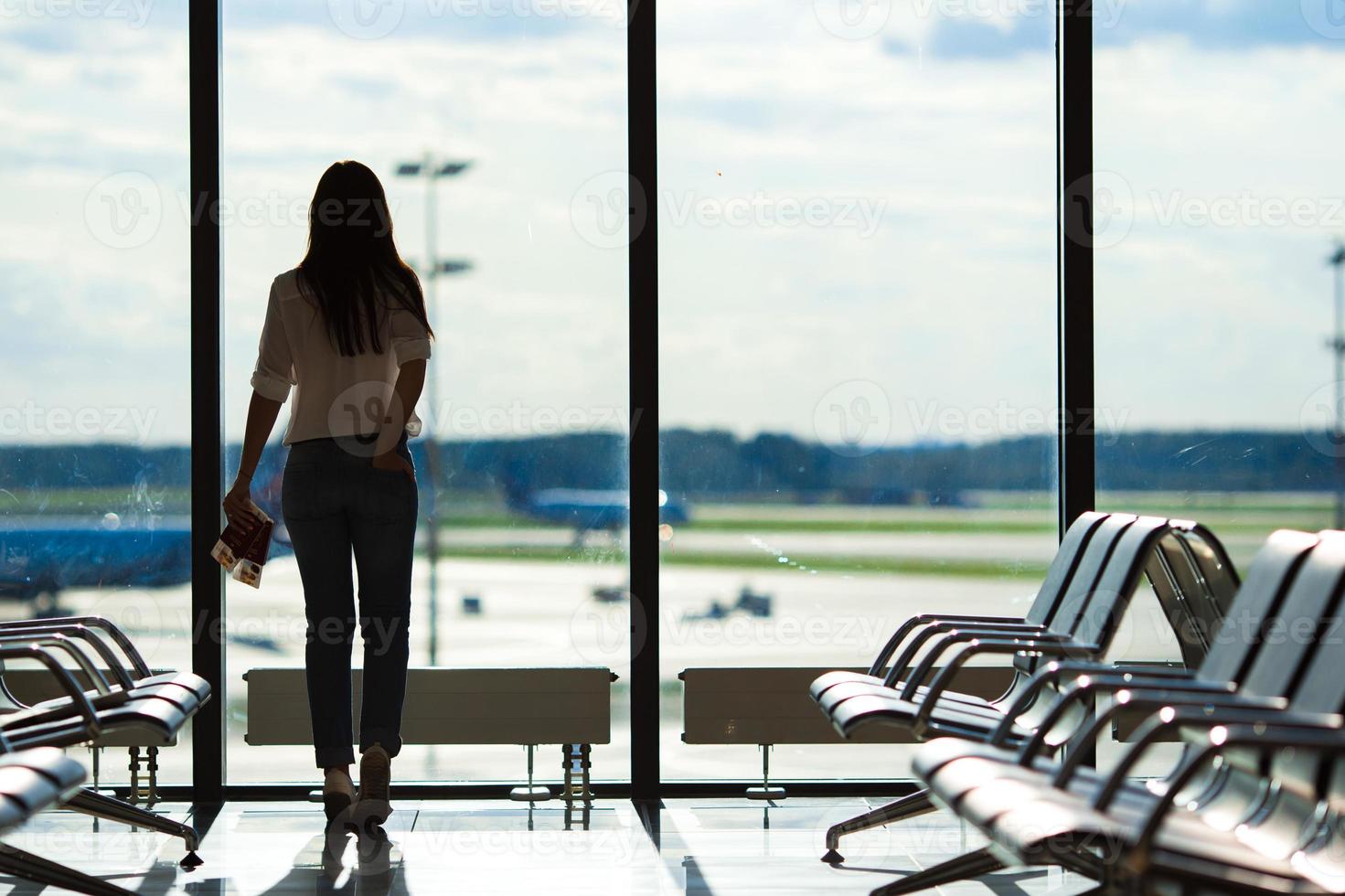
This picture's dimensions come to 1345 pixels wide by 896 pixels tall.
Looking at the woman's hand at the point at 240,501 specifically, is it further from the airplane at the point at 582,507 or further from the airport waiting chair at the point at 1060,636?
the airport waiting chair at the point at 1060,636

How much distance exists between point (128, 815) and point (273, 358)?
113 centimetres

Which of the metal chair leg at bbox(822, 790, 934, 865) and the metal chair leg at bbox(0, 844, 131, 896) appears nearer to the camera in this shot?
the metal chair leg at bbox(0, 844, 131, 896)

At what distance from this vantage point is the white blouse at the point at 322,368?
10.5ft

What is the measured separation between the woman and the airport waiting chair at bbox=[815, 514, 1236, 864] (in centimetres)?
110

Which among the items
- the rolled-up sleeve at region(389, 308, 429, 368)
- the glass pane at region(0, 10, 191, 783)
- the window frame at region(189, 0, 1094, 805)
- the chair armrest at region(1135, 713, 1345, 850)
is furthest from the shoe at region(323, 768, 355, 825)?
the chair armrest at region(1135, 713, 1345, 850)

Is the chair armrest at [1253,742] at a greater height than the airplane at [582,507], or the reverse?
the airplane at [582,507]

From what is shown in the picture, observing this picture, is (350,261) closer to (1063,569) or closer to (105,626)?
(105,626)

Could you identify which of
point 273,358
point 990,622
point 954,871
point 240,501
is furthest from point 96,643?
point 990,622

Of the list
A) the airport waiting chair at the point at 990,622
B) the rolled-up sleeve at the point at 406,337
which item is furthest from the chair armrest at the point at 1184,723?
the rolled-up sleeve at the point at 406,337

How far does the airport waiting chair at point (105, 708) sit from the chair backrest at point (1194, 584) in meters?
2.14

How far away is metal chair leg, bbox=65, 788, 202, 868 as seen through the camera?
117 inches

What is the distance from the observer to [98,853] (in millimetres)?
3264

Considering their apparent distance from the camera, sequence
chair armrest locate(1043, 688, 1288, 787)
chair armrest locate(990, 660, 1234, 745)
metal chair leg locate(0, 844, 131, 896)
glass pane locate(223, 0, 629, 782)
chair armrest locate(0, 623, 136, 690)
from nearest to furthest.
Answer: chair armrest locate(1043, 688, 1288, 787) < chair armrest locate(990, 660, 1234, 745) < metal chair leg locate(0, 844, 131, 896) < chair armrest locate(0, 623, 136, 690) < glass pane locate(223, 0, 629, 782)

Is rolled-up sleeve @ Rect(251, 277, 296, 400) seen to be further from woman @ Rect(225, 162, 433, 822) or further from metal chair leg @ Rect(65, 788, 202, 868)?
metal chair leg @ Rect(65, 788, 202, 868)
